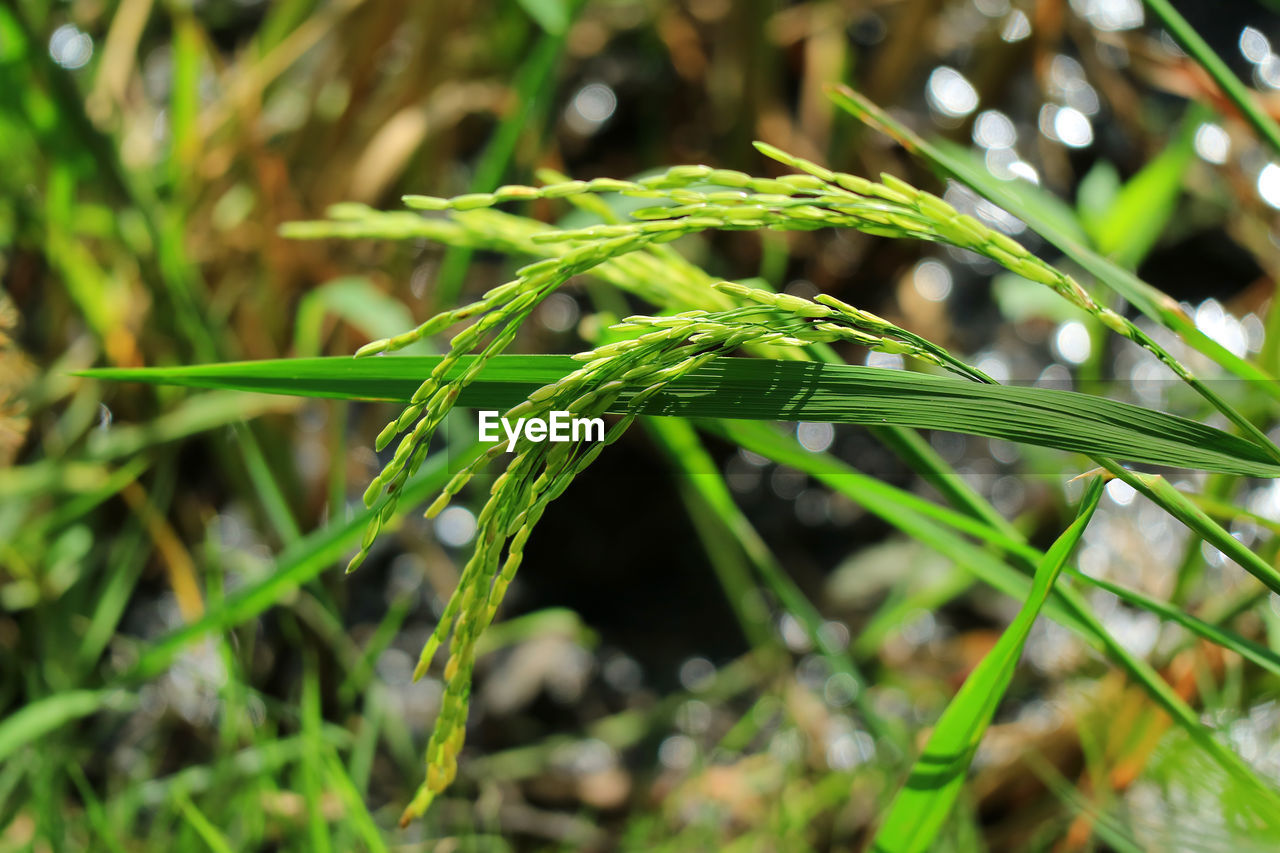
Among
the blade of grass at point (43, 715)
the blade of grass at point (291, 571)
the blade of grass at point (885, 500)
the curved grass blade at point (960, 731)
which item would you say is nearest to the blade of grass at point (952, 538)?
the blade of grass at point (885, 500)

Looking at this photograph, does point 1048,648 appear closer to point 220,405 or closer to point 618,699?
point 618,699

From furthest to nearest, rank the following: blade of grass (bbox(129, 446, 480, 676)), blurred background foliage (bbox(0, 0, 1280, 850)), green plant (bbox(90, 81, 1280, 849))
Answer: blurred background foliage (bbox(0, 0, 1280, 850)), blade of grass (bbox(129, 446, 480, 676)), green plant (bbox(90, 81, 1280, 849))

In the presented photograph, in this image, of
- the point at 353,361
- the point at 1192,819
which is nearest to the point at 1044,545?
the point at 1192,819

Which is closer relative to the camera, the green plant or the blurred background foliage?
the green plant

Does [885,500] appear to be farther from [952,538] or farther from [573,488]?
[573,488]

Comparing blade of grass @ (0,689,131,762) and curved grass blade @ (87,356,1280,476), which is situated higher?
curved grass blade @ (87,356,1280,476)

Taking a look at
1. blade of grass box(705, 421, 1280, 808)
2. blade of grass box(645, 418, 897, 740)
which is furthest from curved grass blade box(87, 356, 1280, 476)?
blade of grass box(645, 418, 897, 740)

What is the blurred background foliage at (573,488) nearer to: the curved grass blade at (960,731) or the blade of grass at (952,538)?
the blade of grass at (952,538)

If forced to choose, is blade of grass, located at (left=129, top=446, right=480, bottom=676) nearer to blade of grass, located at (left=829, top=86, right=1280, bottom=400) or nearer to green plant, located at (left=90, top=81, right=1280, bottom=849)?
green plant, located at (left=90, top=81, right=1280, bottom=849)
